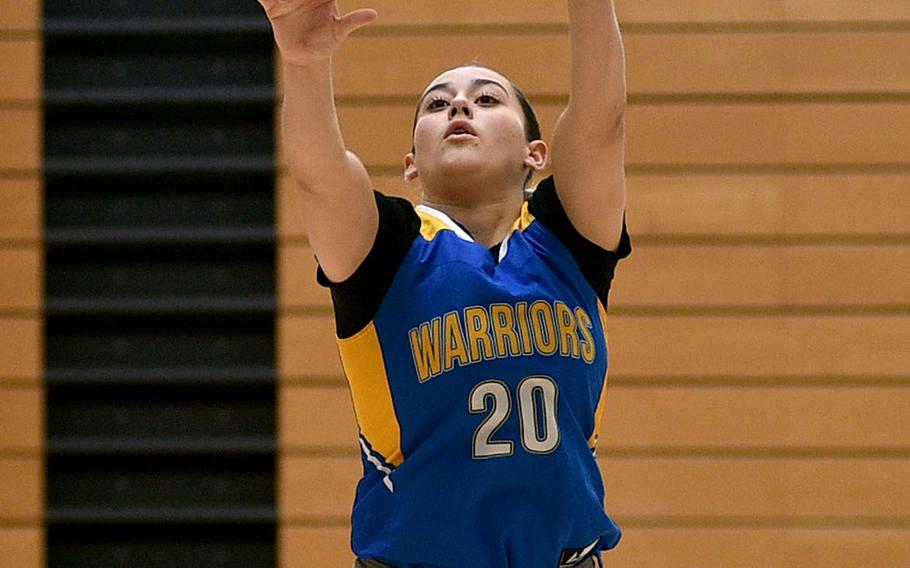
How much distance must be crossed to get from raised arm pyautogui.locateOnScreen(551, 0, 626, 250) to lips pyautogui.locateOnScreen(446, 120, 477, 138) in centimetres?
14

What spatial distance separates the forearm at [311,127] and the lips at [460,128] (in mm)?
267

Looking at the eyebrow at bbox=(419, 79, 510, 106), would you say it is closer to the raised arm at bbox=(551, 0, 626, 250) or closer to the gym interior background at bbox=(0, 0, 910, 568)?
the raised arm at bbox=(551, 0, 626, 250)

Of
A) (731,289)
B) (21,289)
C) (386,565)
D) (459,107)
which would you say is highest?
(459,107)

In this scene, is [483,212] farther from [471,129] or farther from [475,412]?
[475,412]

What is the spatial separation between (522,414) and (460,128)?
0.49 metres

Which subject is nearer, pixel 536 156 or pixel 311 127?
pixel 311 127

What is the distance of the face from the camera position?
2100mm

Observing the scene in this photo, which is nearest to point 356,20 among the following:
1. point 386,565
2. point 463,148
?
point 463,148

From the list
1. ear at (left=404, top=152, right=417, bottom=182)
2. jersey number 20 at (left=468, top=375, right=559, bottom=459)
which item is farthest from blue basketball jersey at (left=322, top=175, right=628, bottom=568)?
ear at (left=404, top=152, right=417, bottom=182)

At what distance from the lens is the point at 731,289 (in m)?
4.76

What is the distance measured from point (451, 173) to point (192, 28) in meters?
3.08

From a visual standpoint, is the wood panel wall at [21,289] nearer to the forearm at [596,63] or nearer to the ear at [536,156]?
the ear at [536,156]

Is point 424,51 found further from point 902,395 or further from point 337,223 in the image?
point 337,223

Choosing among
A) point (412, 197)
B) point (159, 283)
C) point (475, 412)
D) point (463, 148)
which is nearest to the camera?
point (475, 412)
